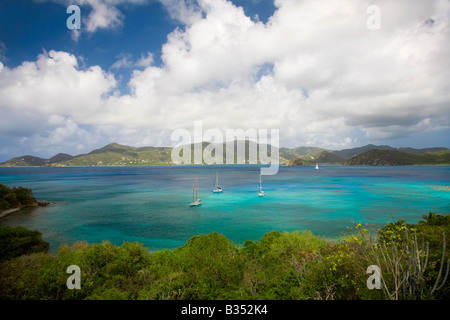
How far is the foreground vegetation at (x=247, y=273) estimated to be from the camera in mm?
10469

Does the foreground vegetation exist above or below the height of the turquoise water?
above

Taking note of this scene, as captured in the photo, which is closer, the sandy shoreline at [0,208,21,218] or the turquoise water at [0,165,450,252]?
the turquoise water at [0,165,450,252]

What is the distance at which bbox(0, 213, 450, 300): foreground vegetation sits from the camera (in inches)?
412

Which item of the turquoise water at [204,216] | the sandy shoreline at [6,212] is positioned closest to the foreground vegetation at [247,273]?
the turquoise water at [204,216]

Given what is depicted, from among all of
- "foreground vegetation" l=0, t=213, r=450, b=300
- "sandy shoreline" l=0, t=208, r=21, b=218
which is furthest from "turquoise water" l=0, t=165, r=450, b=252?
"foreground vegetation" l=0, t=213, r=450, b=300

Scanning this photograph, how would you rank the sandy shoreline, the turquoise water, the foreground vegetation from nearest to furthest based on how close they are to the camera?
the foreground vegetation → the turquoise water → the sandy shoreline

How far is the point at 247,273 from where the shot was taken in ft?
54.7

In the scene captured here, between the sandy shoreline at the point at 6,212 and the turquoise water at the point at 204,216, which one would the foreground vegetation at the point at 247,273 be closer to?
the turquoise water at the point at 204,216

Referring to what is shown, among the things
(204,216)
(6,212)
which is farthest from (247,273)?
(6,212)

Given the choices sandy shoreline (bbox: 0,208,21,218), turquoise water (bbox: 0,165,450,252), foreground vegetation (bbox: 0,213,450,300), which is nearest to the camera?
foreground vegetation (bbox: 0,213,450,300)

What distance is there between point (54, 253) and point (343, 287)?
34.9 meters

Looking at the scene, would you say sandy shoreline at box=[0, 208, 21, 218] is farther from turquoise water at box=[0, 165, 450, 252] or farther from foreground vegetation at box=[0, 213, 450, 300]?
foreground vegetation at box=[0, 213, 450, 300]

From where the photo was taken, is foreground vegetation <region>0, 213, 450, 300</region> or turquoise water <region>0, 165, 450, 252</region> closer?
foreground vegetation <region>0, 213, 450, 300</region>
